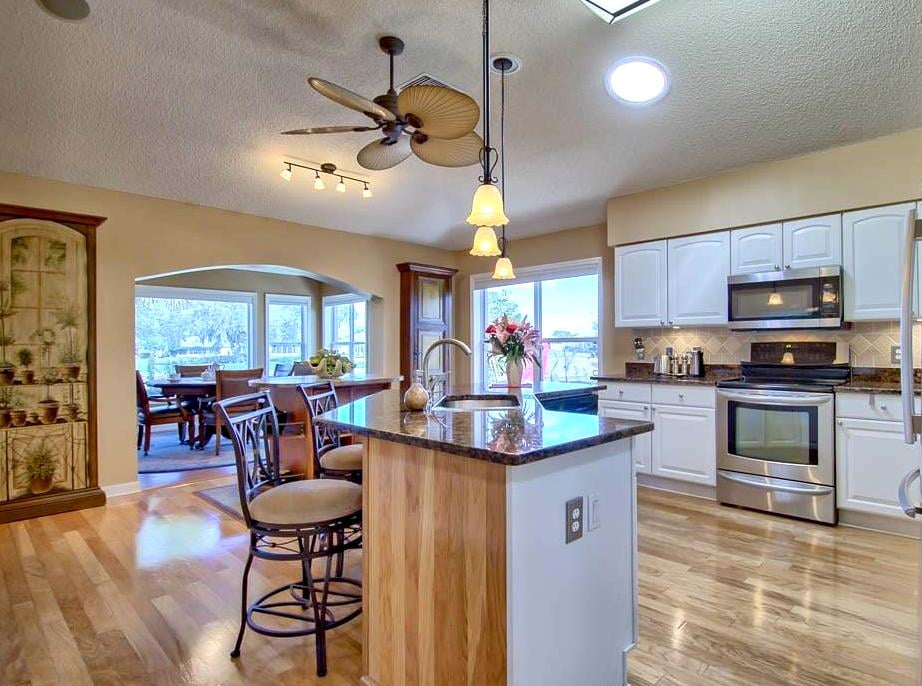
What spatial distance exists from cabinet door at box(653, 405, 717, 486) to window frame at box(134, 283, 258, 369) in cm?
657

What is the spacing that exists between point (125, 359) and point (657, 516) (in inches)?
174

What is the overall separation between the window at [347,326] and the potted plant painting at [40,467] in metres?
4.56

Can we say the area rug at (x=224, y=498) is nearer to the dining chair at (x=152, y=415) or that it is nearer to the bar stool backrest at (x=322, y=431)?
the bar stool backrest at (x=322, y=431)

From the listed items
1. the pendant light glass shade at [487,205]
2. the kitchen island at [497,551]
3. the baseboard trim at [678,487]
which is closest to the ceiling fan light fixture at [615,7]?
the pendant light glass shade at [487,205]

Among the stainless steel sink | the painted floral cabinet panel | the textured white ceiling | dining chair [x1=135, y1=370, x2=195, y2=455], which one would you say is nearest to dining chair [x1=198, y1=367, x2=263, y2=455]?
dining chair [x1=135, y1=370, x2=195, y2=455]

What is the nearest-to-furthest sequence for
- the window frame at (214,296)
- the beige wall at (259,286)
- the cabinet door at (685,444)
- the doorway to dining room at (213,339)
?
1. the cabinet door at (685,444)
2. the doorway to dining room at (213,339)
3. the window frame at (214,296)
4. the beige wall at (259,286)

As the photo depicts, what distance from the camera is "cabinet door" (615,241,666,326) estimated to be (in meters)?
4.33

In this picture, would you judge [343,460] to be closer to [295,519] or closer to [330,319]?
[295,519]

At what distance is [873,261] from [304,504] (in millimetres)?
3824

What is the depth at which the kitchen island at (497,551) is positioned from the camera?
4.47ft

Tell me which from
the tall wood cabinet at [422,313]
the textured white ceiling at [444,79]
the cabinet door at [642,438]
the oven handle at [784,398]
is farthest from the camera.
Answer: the tall wood cabinet at [422,313]

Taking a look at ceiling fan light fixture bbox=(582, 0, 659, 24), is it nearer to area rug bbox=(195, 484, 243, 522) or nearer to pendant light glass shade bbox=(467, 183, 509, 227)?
pendant light glass shade bbox=(467, 183, 509, 227)

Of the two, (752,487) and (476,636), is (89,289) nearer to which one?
(476,636)

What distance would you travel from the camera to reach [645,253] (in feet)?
14.5
